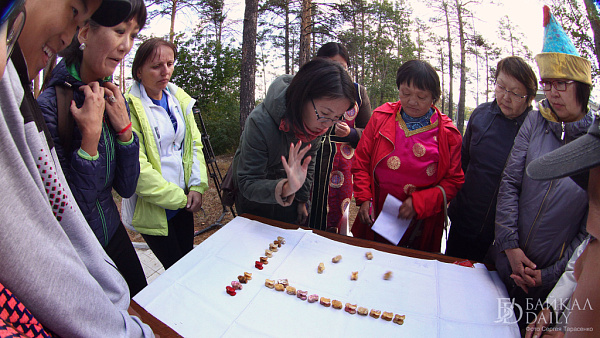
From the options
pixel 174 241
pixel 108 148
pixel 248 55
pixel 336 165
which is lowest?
pixel 174 241

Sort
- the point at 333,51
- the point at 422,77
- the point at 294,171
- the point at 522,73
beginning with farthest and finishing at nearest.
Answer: the point at 333,51, the point at 422,77, the point at 522,73, the point at 294,171

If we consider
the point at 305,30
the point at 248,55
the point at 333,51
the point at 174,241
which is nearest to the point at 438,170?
the point at 333,51

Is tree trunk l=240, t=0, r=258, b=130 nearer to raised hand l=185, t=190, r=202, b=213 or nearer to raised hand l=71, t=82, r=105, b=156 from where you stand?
raised hand l=185, t=190, r=202, b=213

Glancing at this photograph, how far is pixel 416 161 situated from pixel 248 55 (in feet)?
16.1

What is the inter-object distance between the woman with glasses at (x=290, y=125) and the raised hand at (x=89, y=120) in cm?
71

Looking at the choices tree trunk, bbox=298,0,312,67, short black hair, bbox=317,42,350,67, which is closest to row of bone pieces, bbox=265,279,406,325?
short black hair, bbox=317,42,350,67

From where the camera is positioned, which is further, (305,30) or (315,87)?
(305,30)

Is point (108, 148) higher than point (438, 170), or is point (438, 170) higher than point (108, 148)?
point (108, 148)

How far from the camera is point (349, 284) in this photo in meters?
1.41

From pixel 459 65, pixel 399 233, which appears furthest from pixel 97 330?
pixel 459 65

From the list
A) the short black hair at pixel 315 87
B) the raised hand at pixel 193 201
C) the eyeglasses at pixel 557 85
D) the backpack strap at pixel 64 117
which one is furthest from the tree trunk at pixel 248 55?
the eyeglasses at pixel 557 85

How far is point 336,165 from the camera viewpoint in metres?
2.82

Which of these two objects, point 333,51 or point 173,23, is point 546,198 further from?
point 173,23

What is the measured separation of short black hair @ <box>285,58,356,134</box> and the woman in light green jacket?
902 millimetres
